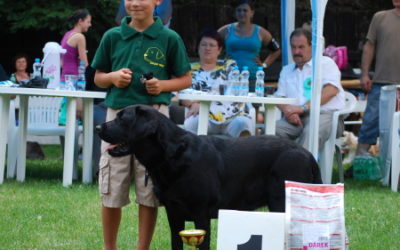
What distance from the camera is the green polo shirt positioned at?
4.87 m

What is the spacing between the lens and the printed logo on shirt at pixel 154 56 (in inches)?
192

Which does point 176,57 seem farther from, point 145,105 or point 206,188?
point 206,188

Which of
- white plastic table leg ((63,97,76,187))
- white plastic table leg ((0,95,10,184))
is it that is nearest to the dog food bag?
white plastic table leg ((63,97,76,187))

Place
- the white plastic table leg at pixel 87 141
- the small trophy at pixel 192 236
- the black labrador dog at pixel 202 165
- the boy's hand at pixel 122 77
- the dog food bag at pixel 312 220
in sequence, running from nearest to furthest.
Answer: the small trophy at pixel 192 236 → the dog food bag at pixel 312 220 → the black labrador dog at pixel 202 165 → the boy's hand at pixel 122 77 → the white plastic table leg at pixel 87 141

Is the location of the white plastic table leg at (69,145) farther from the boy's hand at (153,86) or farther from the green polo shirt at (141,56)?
the boy's hand at (153,86)

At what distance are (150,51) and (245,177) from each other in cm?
86

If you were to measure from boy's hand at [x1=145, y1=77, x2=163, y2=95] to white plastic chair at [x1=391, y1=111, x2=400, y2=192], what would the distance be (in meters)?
4.06

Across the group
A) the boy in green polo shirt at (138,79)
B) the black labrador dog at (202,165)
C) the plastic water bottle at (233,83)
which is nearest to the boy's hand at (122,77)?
the boy in green polo shirt at (138,79)

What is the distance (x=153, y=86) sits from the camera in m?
4.80

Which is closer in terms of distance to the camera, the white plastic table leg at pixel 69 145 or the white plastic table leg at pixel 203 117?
the white plastic table leg at pixel 203 117

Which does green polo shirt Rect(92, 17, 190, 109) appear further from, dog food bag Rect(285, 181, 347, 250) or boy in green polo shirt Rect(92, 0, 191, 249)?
dog food bag Rect(285, 181, 347, 250)

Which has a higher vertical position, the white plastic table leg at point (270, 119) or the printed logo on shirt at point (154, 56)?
the printed logo on shirt at point (154, 56)

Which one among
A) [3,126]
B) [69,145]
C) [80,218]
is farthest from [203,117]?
[3,126]

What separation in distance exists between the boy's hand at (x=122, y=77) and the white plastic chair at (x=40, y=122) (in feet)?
14.2
